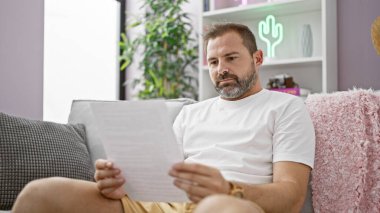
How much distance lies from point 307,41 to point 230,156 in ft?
6.20

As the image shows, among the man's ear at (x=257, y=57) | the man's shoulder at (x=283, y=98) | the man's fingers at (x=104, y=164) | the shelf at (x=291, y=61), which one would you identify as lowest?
the man's fingers at (x=104, y=164)

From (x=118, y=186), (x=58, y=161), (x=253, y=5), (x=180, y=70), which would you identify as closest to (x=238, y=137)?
(x=118, y=186)

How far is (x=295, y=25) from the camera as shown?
3.39m

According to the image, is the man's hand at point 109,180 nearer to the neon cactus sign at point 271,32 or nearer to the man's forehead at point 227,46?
the man's forehead at point 227,46

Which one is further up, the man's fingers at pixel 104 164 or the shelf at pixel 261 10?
the shelf at pixel 261 10

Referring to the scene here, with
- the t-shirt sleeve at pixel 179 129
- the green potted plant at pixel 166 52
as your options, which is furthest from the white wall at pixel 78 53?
the t-shirt sleeve at pixel 179 129

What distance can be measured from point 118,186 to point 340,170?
68cm

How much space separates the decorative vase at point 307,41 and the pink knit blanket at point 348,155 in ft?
5.46

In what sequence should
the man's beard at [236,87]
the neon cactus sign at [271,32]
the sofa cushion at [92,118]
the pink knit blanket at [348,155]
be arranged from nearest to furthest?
the pink knit blanket at [348,155], the man's beard at [236,87], the sofa cushion at [92,118], the neon cactus sign at [271,32]

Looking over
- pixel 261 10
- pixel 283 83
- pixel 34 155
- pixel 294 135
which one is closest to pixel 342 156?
pixel 294 135

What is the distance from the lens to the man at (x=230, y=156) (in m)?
1.06

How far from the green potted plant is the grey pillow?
195 cm

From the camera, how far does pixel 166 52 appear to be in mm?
3816

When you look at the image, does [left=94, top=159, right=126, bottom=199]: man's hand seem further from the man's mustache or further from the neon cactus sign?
the neon cactus sign
